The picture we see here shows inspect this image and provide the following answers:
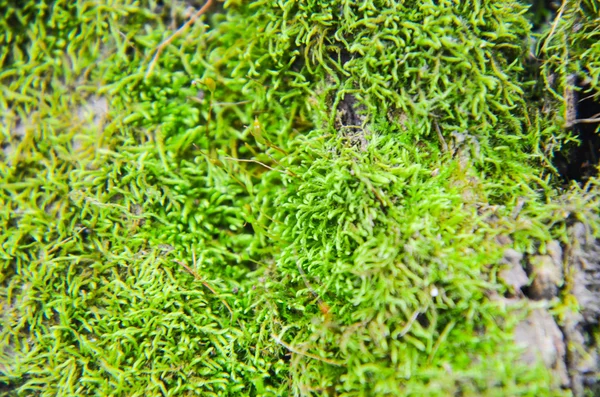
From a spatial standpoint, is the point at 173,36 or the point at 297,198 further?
the point at 173,36

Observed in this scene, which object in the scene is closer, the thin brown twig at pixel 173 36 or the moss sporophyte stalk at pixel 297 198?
the moss sporophyte stalk at pixel 297 198

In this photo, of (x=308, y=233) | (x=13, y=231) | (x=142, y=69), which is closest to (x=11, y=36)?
(x=142, y=69)

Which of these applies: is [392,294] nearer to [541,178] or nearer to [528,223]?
[528,223]

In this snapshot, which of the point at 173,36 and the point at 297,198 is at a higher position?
the point at 173,36

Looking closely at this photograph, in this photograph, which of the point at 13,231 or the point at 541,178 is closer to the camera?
the point at 541,178

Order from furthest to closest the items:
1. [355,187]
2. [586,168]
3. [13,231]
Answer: [13,231]
[586,168]
[355,187]

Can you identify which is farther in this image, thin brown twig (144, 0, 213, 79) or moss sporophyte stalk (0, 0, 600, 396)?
thin brown twig (144, 0, 213, 79)

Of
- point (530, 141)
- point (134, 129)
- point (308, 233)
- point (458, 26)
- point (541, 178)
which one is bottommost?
point (308, 233)

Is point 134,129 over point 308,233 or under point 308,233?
over
